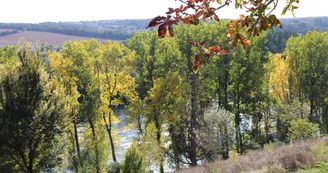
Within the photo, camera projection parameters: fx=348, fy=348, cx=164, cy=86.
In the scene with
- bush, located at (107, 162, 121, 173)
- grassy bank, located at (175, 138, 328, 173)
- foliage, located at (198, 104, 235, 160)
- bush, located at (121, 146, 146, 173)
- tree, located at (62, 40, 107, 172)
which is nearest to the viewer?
grassy bank, located at (175, 138, 328, 173)

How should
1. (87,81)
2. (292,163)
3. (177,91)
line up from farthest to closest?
(87,81), (177,91), (292,163)

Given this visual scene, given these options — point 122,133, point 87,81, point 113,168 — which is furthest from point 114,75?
point 122,133

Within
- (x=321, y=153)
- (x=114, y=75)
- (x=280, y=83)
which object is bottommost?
(x=280, y=83)

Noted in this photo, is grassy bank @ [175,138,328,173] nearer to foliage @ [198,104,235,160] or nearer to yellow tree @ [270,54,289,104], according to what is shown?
foliage @ [198,104,235,160]

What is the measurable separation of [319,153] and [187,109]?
49.5 feet

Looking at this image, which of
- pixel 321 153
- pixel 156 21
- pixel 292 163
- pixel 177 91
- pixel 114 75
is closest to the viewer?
pixel 156 21

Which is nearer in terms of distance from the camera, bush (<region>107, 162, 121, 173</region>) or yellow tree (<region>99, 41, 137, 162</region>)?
bush (<region>107, 162, 121, 173</region>)

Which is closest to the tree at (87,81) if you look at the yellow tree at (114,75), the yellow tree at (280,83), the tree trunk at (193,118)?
the yellow tree at (114,75)

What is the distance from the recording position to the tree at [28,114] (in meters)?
11.6

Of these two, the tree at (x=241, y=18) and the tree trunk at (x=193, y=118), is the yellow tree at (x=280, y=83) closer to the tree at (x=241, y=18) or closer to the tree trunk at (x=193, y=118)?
the tree trunk at (x=193, y=118)

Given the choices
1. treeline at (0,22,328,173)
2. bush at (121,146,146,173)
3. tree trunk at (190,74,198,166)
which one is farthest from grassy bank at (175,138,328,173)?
tree trunk at (190,74,198,166)

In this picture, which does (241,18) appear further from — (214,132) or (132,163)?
(214,132)

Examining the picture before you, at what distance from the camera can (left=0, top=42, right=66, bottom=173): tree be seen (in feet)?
38.2

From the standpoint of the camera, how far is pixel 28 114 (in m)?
11.9
